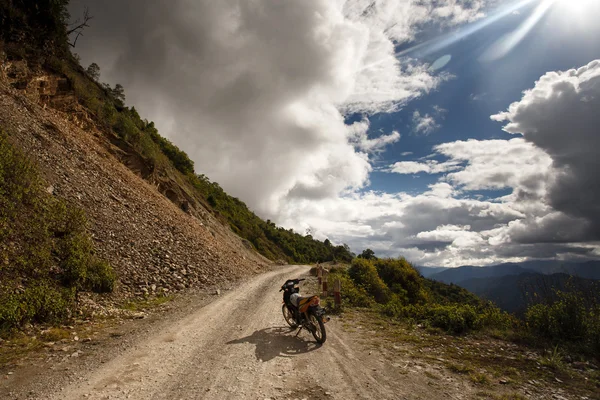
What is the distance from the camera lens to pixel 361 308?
12102mm

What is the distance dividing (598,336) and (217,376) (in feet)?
28.4

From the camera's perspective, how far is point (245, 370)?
18.2 feet

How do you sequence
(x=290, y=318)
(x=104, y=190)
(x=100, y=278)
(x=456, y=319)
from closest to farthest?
(x=456, y=319) < (x=290, y=318) < (x=100, y=278) < (x=104, y=190)

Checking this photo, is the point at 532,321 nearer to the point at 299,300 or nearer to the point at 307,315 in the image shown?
the point at 307,315

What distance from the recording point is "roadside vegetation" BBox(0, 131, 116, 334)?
741 centimetres

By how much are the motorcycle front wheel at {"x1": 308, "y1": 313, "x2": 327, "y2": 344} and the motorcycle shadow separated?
16 cm

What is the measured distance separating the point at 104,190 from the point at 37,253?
26.2ft

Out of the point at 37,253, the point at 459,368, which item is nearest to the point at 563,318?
the point at 459,368

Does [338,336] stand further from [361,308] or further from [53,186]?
[53,186]

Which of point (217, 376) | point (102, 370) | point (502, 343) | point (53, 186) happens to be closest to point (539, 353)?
point (502, 343)

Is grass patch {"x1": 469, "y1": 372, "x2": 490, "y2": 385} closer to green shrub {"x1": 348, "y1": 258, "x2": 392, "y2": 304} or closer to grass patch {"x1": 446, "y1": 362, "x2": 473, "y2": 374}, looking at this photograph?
grass patch {"x1": 446, "y1": 362, "x2": 473, "y2": 374}

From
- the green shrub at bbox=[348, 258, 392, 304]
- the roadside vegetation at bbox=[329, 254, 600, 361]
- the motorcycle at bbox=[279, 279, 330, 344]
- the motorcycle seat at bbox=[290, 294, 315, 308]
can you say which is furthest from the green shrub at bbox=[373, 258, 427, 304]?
the motorcycle seat at bbox=[290, 294, 315, 308]

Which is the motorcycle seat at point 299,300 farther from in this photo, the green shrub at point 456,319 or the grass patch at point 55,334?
the grass patch at point 55,334

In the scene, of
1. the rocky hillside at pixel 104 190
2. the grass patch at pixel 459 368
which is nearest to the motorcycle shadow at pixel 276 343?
the grass patch at pixel 459 368
